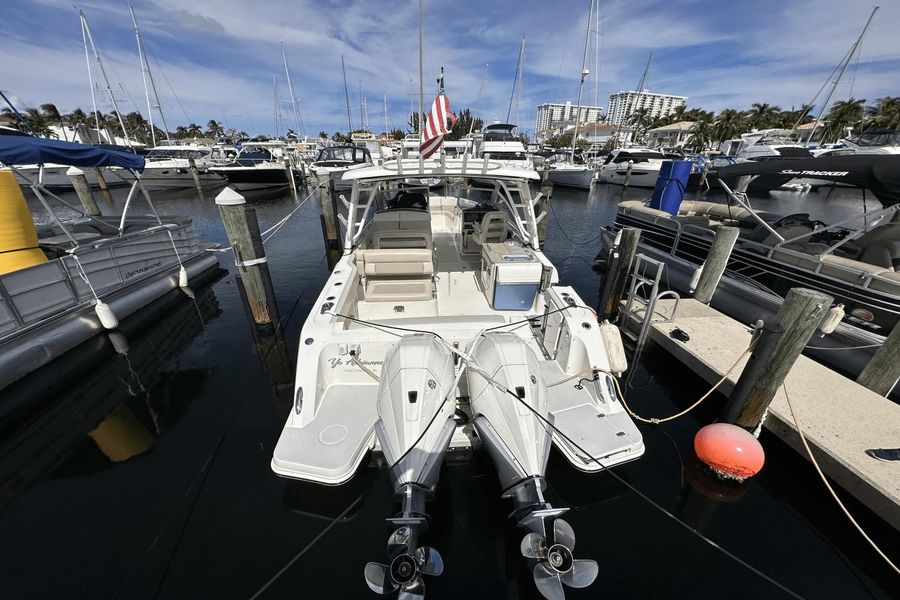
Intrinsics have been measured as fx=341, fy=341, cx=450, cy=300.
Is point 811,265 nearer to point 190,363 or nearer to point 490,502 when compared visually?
point 490,502

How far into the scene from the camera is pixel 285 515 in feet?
10.7

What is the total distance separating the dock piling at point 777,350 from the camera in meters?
3.20

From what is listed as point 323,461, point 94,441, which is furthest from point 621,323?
point 94,441

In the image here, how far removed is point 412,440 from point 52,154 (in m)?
7.25

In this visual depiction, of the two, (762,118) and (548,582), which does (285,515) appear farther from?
(762,118)

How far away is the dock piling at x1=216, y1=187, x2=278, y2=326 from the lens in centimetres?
487

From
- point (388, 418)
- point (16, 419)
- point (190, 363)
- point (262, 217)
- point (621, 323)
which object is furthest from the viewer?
point (262, 217)

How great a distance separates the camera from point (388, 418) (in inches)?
105

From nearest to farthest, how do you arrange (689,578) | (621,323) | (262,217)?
(689,578) → (621,323) → (262,217)

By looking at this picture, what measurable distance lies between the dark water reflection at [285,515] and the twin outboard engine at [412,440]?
2.85 feet

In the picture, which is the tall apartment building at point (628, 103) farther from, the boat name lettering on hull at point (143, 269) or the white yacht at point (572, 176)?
the boat name lettering on hull at point (143, 269)

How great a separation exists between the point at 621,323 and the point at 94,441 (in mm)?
7845

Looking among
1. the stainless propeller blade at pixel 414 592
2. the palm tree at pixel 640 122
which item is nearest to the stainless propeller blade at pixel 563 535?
the stainless propeller blade at pixel 414 592

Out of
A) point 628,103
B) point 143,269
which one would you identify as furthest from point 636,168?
point 628,103
